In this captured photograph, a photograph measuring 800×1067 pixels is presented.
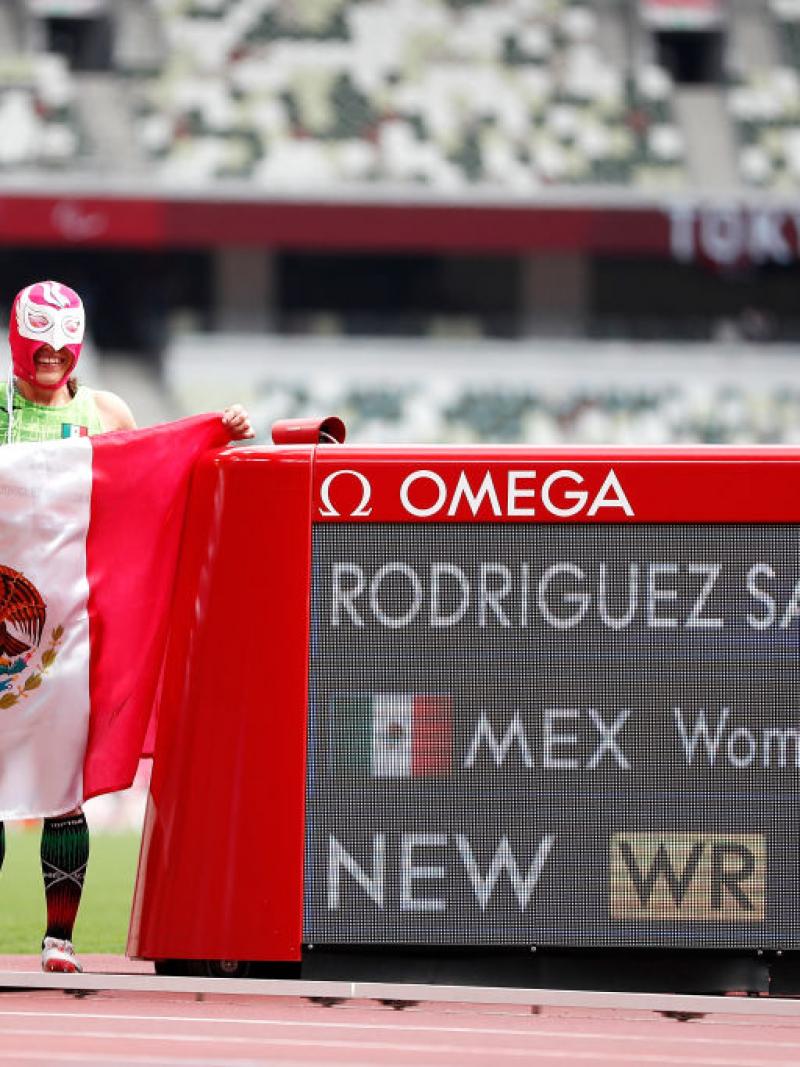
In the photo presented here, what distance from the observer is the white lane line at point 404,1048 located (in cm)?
390

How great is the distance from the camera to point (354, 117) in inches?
1204

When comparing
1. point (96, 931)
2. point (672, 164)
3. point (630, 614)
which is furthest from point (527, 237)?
point (630, 614)

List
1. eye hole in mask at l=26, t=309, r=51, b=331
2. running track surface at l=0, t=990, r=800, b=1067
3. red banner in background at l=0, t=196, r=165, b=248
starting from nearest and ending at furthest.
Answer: running track surface at l=0, t=990, r=800, b=1067 < eye hole in mask at l=26, t=309, r=51, b=331 < red banner in background at l=0, t=196, r=165, b=248

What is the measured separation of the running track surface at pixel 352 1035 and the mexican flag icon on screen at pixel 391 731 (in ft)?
1.63

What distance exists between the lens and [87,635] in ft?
16.1

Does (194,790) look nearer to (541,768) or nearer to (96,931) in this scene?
(541,768)

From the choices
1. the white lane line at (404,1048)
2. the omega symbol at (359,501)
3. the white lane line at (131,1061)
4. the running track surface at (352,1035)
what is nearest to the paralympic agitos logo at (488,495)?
the omega symbol at (359,501)

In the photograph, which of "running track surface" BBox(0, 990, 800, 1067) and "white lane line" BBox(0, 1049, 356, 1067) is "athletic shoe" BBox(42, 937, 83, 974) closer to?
"running track surface" BBox(0, 990, 800, 1067)

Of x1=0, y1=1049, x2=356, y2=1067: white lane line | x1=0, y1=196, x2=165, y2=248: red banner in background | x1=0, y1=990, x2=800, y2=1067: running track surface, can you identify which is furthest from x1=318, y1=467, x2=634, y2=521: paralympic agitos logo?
x1=0, y1=196, x2=165, y2=248: red banner in background

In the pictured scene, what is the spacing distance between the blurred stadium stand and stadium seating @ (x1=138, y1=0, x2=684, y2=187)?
0.04 m

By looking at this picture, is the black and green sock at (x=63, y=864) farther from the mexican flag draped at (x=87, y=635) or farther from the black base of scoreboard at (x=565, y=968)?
the black base of scoreboard at (x=565, y=968)

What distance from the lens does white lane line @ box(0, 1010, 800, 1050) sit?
13.6 feet

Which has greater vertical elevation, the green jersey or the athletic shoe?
the green jersey

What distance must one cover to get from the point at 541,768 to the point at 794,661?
22.2 inches
